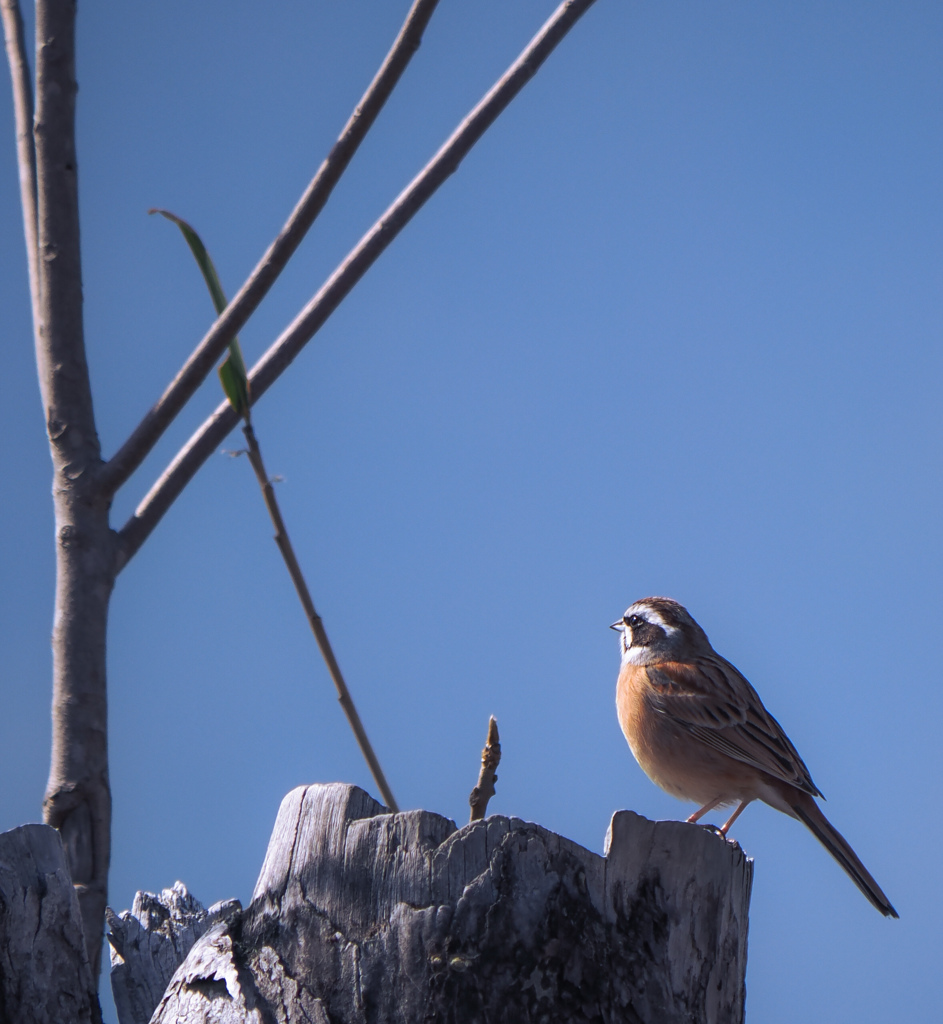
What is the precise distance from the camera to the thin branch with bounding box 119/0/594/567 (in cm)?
296

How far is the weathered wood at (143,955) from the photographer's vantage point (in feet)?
8.55

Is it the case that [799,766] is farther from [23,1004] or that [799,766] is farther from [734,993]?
[23,1004]

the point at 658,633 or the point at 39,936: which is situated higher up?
the point at 658,633

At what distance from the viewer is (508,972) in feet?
6.25

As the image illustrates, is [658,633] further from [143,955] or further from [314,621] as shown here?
[143,955]

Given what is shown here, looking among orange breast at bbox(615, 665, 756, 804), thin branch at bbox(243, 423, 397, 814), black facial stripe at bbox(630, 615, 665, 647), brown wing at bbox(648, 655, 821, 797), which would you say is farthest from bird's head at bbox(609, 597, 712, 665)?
thin branch at bbox(243, 423, 397, 814)

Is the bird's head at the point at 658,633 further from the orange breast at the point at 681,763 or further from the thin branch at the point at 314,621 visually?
the thin branch at the point at 314,621

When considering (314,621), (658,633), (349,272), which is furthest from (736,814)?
(349,272)

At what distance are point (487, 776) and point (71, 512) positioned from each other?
1.67 m

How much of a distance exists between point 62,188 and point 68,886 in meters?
2.09

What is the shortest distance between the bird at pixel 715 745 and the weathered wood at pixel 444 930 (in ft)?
5.94

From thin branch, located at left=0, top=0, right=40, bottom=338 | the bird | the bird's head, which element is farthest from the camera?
the bird's head

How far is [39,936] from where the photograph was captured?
2154 millimetres

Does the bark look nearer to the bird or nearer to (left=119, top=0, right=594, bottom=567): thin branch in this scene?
(left=119, top=0, right=594, bottom=567): thin branch
